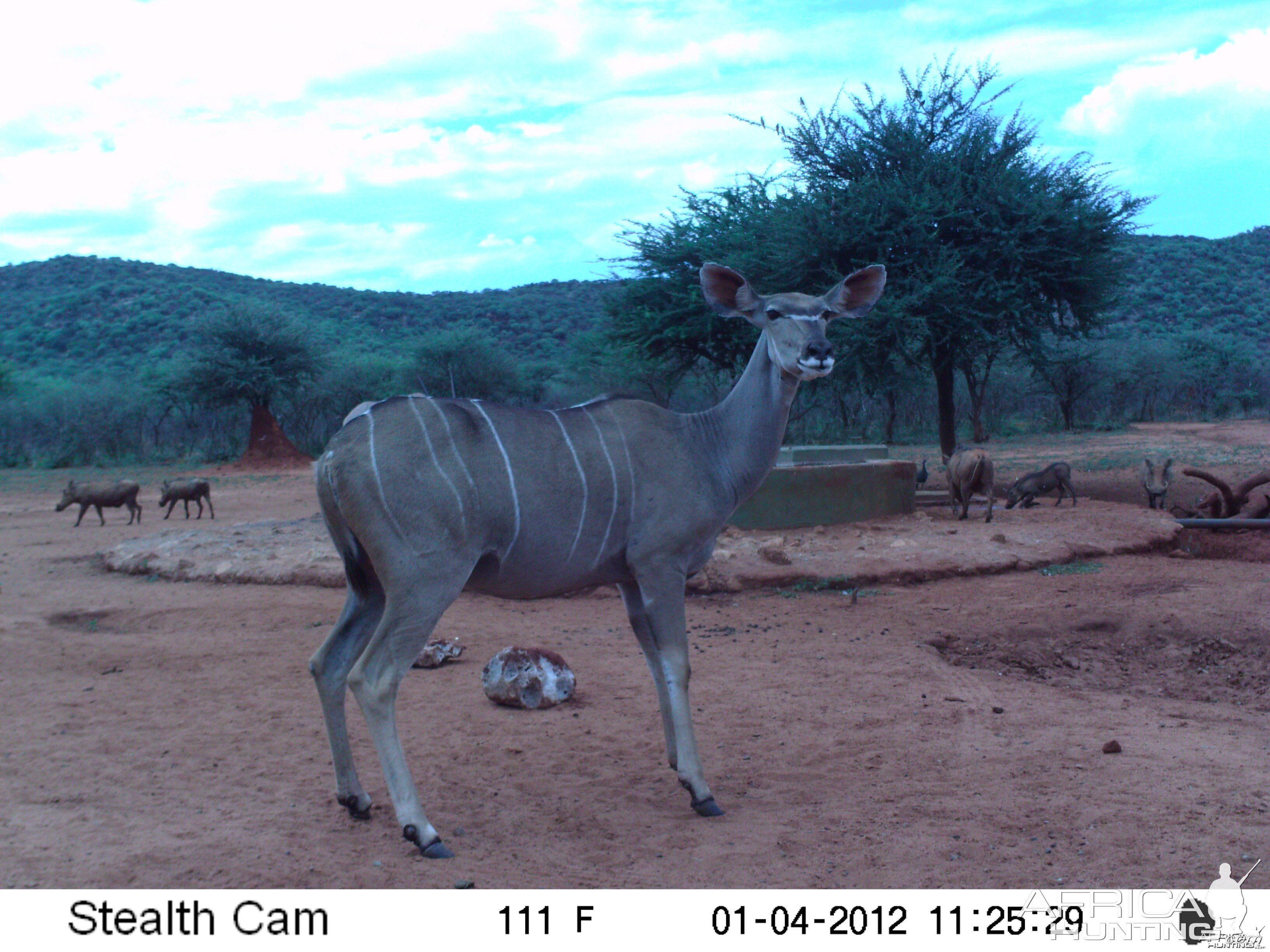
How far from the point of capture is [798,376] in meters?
5.01

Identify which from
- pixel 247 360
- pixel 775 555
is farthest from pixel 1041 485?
pixel 247 360

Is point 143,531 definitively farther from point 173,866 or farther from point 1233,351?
point 1233,351

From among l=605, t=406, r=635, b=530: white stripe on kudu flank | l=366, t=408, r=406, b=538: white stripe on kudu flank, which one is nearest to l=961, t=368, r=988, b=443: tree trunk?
l=605, t=406, r=635, b=530: white stripe on kudu flank

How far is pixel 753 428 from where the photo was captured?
5262mm

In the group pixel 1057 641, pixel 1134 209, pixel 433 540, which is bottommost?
pixel 1057 641

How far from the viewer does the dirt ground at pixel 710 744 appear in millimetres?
4062

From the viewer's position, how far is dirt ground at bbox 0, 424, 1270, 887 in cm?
406

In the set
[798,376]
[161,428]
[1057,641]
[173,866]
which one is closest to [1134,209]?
[1057,641]

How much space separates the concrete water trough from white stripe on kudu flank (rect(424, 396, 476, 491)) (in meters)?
7.99

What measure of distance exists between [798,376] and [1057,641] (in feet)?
13.9

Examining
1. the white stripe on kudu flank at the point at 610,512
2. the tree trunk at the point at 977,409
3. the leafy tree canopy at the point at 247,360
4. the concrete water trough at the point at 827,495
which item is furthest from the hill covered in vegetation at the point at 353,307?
the white stripe on kudu flank at the point at 610,512
